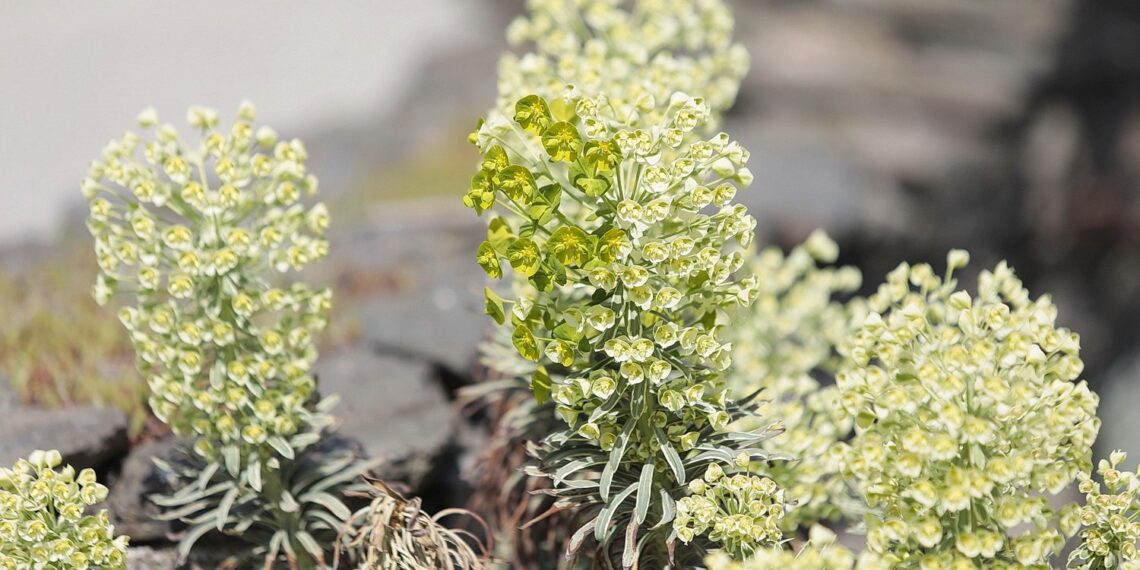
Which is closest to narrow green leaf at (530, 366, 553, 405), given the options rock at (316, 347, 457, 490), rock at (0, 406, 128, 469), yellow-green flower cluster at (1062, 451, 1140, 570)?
rock at (316, 347, 457, 490)

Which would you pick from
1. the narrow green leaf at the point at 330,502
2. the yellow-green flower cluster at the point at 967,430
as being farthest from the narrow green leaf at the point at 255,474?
the yellow-green flower cluster at the point at 967,430

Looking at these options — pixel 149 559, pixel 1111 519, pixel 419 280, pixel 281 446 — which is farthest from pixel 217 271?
pixel 419 280

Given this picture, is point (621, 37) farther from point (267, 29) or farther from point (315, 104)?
Answer: point (267, 29)

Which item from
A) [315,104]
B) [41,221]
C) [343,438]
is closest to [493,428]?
[343,438]

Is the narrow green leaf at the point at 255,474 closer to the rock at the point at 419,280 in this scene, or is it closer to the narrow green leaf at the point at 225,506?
the narrow green leaf at the point at 225,506

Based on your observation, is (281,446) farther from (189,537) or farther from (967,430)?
(967,430)

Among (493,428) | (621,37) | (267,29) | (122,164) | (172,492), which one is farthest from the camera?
(267,29)
